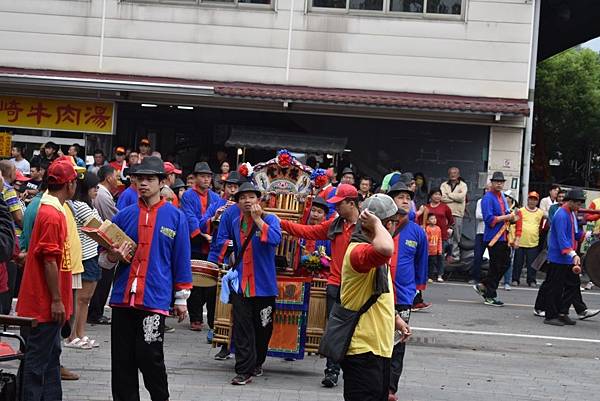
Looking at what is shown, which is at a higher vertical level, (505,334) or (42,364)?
(42,364)

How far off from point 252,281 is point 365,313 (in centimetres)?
277

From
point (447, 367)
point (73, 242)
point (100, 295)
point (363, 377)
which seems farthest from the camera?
point (100, 295)

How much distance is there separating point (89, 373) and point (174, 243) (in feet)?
7.77

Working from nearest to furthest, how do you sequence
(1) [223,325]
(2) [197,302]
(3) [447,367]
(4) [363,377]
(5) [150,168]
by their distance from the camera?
(4) [363,377], (5) [150,168], (1) [223,325], (3) [447,367], (2) [197,302]

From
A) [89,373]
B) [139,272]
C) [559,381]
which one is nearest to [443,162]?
[559,381]

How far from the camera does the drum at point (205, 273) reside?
1095cm

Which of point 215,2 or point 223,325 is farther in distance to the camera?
point 215,2

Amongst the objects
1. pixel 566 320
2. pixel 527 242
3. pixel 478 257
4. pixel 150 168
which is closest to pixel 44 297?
pixel 150 168

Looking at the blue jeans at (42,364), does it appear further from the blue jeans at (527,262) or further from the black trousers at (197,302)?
the blue jeans at (527,262)

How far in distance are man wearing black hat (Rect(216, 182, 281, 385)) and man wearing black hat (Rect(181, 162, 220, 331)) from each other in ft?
9.55

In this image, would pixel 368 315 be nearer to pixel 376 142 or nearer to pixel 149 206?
pixel 149 206

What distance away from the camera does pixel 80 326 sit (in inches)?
437

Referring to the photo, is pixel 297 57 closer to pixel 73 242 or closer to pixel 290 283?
pixel 290 283

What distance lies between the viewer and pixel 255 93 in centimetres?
2161
